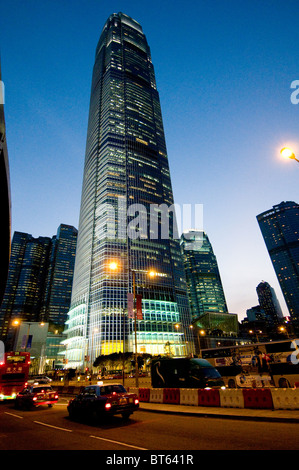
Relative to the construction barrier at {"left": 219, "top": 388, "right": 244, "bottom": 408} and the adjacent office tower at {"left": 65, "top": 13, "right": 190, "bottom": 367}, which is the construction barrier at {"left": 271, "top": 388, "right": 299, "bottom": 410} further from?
the adjacent office tower at {"left": 65, "top": 13, "right": 190, "bottom": 367}

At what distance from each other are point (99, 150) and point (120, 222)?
43524 mm

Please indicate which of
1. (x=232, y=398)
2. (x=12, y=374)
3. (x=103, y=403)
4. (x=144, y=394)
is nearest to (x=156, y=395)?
(x=144, y=394)

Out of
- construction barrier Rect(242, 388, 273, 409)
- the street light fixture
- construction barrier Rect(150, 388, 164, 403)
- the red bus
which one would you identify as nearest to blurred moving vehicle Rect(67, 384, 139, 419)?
construction barrier Rect(150, 388, 164, 403)

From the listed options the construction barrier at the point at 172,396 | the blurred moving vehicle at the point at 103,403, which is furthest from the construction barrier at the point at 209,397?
the blurred moving vehicle at the point at 103,403

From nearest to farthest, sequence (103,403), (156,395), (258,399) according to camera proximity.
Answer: (103,403)
(258,399)
(156,395)

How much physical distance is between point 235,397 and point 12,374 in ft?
66.8

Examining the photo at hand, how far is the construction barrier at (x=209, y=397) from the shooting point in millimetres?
12948

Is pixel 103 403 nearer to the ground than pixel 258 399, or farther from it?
farther from it

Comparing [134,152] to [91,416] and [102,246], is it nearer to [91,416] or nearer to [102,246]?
[102,246]

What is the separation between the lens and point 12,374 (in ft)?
72.7

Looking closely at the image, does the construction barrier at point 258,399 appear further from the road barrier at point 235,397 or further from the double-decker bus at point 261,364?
the double-decker bus at point 261,364

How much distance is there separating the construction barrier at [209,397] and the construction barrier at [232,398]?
1.00 ft

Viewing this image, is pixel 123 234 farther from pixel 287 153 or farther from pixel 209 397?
pixel 287 153

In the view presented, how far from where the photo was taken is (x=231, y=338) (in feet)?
418
